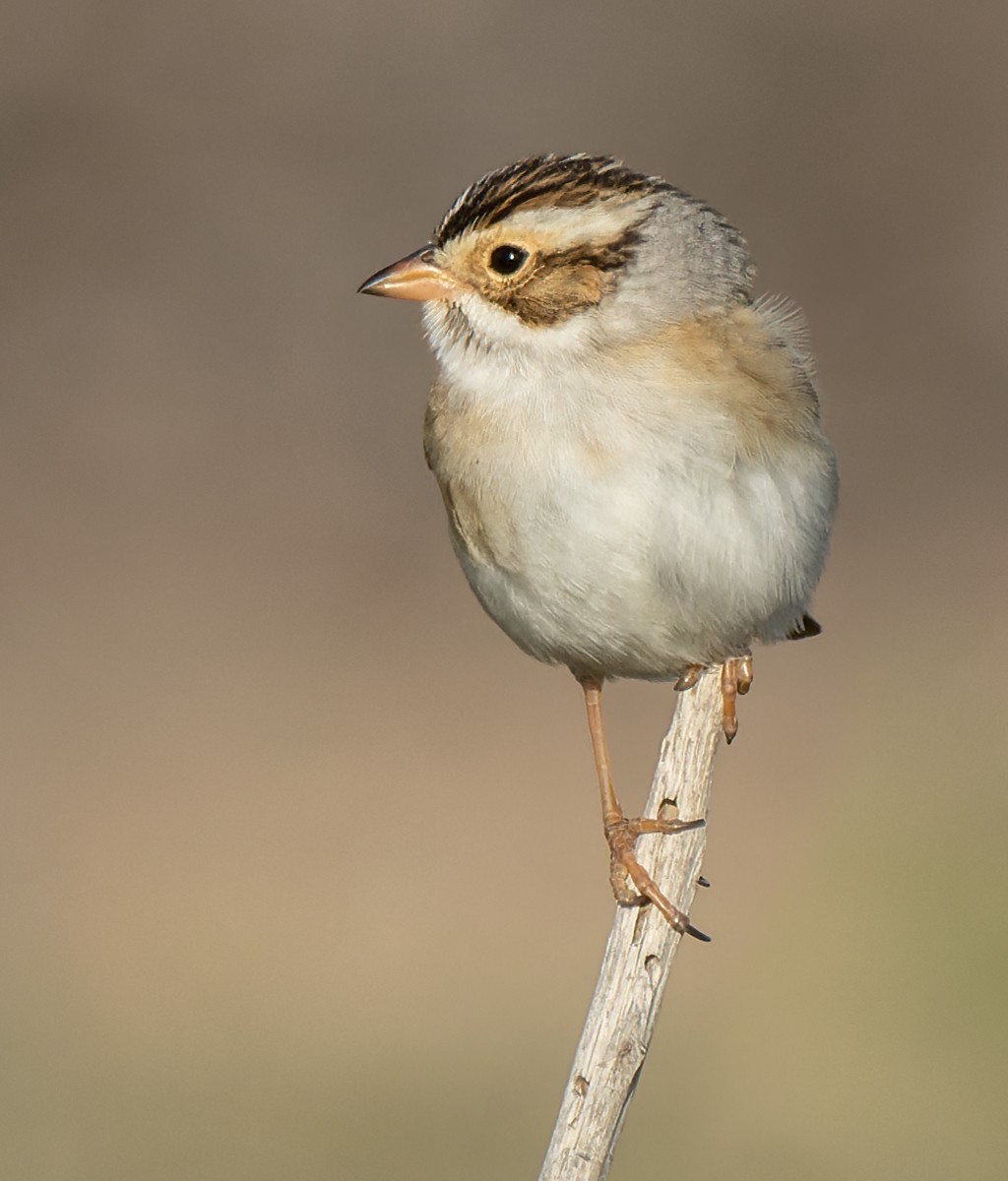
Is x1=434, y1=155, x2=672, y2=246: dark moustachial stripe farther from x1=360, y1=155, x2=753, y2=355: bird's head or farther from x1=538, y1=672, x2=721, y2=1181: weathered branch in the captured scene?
x1=538, y1=672, x2=721, y2=1181: weathered branch

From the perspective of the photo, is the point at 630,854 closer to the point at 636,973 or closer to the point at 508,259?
the point at 636,973

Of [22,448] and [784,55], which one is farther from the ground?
[784,55]

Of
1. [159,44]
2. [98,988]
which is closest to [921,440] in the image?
[159,44]

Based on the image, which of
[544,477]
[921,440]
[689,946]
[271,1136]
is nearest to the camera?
[544,477]

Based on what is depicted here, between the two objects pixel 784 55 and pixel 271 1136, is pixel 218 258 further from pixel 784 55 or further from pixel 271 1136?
pixel 271 1136

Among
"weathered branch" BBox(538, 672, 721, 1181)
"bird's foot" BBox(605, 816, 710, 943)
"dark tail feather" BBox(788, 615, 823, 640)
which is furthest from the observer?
"dark tail feather" BBox(788, 615, 823, 640)

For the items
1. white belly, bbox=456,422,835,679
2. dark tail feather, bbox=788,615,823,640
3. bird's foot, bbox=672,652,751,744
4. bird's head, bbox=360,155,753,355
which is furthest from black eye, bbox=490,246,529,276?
dark tail feather, bbox=788,615,823,640

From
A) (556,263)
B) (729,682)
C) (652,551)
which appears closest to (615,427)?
(652,551)
